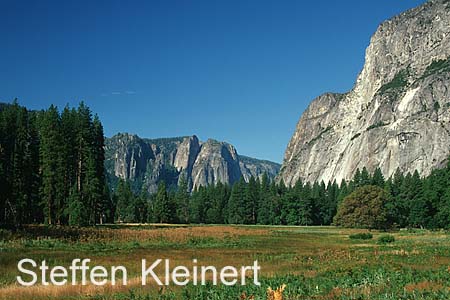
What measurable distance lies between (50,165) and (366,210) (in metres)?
58.6

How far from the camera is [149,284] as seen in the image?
2033 cm

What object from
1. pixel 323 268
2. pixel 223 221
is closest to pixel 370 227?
pixel 223 221

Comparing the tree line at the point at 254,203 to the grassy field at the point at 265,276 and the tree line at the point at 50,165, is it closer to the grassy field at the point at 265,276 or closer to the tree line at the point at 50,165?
the tree line at the point at 50,165

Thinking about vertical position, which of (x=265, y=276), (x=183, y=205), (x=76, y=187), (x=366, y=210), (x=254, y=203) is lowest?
(x=265, y=276)

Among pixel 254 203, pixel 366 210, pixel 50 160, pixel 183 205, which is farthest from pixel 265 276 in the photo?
pixel 183 205

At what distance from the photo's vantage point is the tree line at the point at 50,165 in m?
65.3

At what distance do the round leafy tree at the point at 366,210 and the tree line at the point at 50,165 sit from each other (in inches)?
1930

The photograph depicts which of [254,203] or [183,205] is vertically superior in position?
[254,203]

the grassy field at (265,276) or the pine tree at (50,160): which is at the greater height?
the pine tree at (50,160)

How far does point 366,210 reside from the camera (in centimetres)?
9706

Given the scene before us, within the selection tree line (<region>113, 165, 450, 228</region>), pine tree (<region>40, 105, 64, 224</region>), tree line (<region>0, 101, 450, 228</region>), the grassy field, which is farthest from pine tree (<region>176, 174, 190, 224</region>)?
the grassy field

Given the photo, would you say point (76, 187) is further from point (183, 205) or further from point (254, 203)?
point (183, 205)

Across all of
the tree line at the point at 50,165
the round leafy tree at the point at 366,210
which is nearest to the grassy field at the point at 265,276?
the tree line at the point at 50,165

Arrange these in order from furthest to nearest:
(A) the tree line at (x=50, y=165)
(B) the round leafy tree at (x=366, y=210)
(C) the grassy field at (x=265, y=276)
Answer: (B) the round leafy tree at (x=366, y=210), (A) the tree line at (x=50, y=165), (C) the grassy field at (x=265, y=276)
